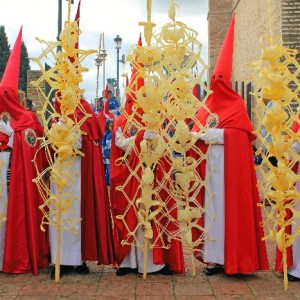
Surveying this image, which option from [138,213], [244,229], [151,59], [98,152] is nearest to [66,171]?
[98,152]

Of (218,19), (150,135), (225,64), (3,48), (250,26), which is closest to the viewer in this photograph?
(150,135)

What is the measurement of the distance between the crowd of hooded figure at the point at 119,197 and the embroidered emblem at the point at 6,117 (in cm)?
1

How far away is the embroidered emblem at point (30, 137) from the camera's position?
5.64m

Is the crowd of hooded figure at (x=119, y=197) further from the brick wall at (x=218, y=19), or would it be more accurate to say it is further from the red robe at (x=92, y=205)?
the brick wall at (x=218, y=19)

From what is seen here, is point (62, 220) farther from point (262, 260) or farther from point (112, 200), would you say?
point (262, 260)

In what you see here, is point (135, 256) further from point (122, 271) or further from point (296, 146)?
point (296, 146)

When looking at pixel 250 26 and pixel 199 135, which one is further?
pixel 250 26

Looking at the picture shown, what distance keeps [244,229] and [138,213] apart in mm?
1106

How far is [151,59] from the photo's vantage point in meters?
5.03

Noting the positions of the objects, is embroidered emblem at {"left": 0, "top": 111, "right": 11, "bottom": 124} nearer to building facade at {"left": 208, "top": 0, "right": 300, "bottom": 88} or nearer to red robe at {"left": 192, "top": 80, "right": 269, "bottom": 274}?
red robe at {"left": 192, "top": 80, "right": 269, "bottom": 274}

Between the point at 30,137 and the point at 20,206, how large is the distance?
0.75m

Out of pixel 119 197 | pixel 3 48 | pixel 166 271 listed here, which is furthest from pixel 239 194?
pixel 3 48

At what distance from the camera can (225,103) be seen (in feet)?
18.2

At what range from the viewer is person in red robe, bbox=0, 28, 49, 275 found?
18.3 ft
